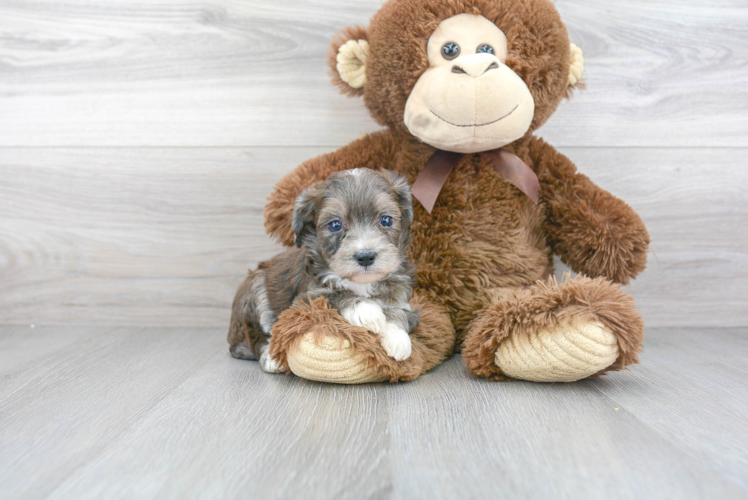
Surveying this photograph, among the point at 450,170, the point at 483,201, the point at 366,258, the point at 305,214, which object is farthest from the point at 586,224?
the point at 305,214

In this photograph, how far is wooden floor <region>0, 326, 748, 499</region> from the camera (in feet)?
3.42

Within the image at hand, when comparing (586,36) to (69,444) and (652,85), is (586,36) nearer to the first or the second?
(652,85)

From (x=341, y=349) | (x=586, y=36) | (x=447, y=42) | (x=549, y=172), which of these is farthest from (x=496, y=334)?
(x=586, y=36)

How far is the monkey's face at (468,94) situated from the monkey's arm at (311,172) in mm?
204

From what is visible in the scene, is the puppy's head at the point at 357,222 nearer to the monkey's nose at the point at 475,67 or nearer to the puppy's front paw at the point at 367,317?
the puppy's front paw at the point at 367,317

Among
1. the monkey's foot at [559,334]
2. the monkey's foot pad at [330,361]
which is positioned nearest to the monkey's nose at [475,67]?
the monkey's foot at [559,334]

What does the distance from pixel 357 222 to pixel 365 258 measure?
150mm

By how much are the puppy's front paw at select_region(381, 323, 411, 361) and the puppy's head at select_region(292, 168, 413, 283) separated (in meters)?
0.16

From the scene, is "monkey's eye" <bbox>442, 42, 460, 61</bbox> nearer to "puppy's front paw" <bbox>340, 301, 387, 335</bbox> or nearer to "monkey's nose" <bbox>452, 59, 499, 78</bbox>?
"monkey's nose" <bbox>452, 59, 499, 78</bbox>

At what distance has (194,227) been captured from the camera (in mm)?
2453

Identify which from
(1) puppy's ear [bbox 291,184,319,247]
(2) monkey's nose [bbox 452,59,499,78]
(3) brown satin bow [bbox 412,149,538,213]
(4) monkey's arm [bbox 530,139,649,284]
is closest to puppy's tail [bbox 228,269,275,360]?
(1) puppy's ear [bbox 291,184,319,247]

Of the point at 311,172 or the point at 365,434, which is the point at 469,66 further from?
the point at 365,434

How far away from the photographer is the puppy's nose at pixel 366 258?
151 cm

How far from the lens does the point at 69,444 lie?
1.25 meters
